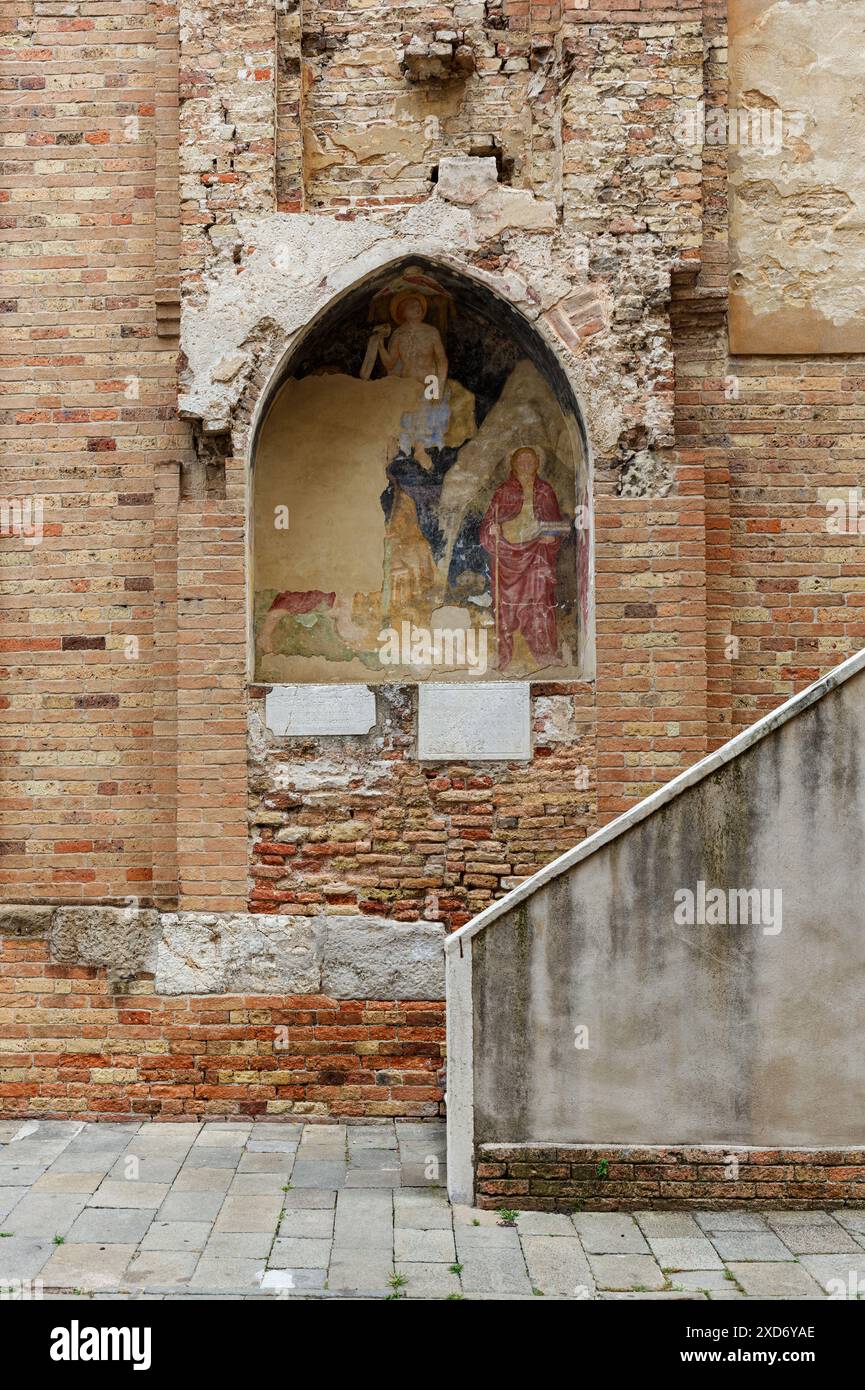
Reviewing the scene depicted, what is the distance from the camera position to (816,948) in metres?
4.89

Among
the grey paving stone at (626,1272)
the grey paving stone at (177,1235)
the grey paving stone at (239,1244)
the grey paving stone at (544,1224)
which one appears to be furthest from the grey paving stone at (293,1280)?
the grey paving stone at (626,1272)

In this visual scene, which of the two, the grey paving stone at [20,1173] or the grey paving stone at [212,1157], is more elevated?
the grey paving stone at [20,1173]

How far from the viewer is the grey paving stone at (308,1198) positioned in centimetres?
496

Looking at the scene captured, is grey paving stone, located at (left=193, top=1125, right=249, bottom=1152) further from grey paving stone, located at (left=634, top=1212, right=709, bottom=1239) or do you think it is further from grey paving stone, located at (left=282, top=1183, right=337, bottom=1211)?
grey paving stone, located at (left=634, top=1212, right=709, bottom=1239)

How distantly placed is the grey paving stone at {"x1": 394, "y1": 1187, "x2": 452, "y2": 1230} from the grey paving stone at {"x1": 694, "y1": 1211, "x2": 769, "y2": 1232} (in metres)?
1.05

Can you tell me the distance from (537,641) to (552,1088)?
280cm

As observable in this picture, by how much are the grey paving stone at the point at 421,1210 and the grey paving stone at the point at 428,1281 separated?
37 centimetres

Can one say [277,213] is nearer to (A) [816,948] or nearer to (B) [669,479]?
(B) [669,479]

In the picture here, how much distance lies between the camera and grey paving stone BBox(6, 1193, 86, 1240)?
4676 mm

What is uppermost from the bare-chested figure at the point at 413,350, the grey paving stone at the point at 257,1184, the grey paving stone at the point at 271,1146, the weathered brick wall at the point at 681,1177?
the bare-chested figure at the point at 413,350

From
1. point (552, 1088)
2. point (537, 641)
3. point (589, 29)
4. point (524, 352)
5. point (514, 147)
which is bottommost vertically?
point (552, 1088)

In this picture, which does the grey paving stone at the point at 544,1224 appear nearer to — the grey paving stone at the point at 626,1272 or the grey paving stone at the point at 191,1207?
the grey paving stone at the point at 626,1272

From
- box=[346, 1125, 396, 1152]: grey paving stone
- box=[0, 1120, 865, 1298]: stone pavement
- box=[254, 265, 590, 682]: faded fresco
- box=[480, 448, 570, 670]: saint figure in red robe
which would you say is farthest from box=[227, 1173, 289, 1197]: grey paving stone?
box=[480, 448, 570, 670]: saint figure in red robe

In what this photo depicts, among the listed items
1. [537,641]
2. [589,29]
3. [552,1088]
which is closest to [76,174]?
[589,29]
